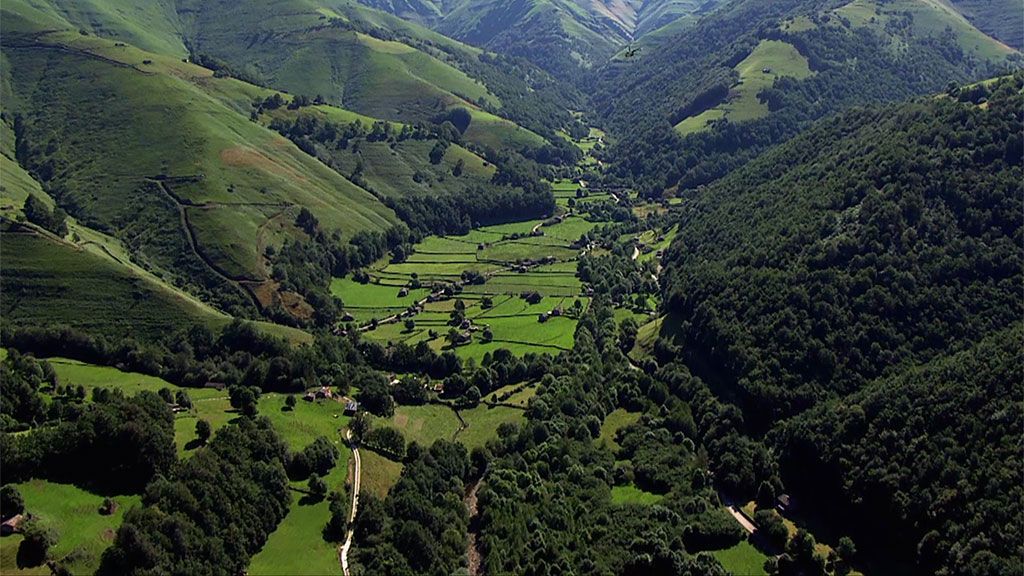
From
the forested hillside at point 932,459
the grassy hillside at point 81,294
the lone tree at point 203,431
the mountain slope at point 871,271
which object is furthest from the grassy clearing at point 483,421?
the grassy hillside at point 81,294

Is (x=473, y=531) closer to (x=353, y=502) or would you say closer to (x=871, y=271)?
(x=353, y=502)

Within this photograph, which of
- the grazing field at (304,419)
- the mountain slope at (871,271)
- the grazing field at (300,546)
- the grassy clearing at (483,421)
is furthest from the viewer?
the mountain slope at (871,271)

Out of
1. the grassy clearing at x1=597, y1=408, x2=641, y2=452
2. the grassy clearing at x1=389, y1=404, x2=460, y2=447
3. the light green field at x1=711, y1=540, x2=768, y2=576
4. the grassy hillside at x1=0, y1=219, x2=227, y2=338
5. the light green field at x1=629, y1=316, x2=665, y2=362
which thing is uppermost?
the light green field at x1=711, y1=540, x2=768, y2=576

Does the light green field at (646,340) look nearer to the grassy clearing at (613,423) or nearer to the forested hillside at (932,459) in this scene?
the grassy clearing at (613,423)

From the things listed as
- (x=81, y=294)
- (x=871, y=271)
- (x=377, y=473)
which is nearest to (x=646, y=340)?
(x=871, y=271)

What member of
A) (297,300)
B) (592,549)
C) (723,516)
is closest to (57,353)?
(297,300)

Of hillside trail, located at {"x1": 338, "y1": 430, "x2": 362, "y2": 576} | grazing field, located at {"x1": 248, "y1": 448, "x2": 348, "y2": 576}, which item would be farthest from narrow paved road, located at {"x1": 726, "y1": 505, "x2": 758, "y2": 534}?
grazing field, located at {"x1": 248, "y1": 448, "x2": 348, "y2": 576}

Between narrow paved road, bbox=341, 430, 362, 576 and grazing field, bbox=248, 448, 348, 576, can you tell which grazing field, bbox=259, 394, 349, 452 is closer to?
narrow paved road, bbox=341, 430, 362, 576
